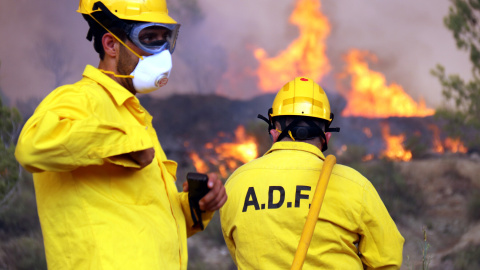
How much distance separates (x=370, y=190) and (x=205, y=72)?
37.6 ft

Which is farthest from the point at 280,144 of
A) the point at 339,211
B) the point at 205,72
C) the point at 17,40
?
the point at 205,72

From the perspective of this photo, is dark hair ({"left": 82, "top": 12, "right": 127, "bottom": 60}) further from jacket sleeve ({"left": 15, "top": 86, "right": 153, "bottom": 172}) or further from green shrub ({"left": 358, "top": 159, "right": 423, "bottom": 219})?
A: green shrub ({"left": 358, "top": 159, "right": 423, "bottom": 219})

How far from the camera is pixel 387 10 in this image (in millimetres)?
15000

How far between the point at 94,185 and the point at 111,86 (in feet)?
1.44

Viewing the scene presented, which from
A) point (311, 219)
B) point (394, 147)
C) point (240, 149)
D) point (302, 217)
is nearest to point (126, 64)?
point (311, 219)

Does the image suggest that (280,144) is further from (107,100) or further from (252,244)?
(107,100)

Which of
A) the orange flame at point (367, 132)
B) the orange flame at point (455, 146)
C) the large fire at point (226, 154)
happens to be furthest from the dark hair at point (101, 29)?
the orange flame at point (367, 132)

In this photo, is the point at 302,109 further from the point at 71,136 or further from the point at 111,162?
the point at 71,136

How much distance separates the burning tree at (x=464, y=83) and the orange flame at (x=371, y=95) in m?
2.72

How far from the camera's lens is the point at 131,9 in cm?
253

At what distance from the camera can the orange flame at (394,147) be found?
45.9 ft

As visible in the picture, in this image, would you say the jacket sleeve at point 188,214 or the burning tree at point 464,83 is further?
the burning tree at point 464,83

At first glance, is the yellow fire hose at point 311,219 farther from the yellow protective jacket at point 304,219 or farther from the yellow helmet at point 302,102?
the yellow helmet at point 302,102

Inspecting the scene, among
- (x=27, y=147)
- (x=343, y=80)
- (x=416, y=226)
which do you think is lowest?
(x=416, y=226)
